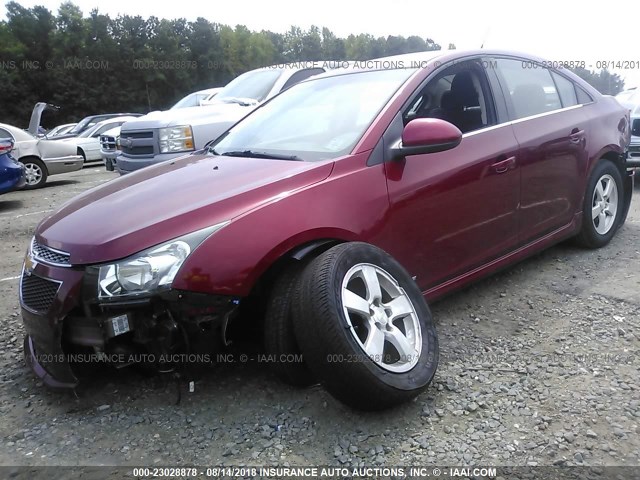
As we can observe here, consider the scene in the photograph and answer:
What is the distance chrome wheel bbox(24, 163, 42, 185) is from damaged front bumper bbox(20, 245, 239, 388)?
9443mm

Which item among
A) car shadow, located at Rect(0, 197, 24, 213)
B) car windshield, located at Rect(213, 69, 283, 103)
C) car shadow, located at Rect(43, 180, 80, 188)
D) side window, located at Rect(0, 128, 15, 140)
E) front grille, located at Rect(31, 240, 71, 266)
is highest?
car windshield, located at Rect(213, 69, 283, 103)

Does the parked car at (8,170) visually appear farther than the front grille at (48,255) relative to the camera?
Yes

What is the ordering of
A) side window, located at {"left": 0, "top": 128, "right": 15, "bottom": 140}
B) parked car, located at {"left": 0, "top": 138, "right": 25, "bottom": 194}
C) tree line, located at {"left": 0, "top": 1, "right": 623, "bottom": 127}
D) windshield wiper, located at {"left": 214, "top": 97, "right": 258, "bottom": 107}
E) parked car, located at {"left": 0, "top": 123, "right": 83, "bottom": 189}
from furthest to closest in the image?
1. tree line, located at {"left": 0, "top": 1, "right": 623, "bottom": 127}
2. parked car, located at {"left": 0, "top": 123, "right": 83, "bottom": 189}
3. side window, located at {"left": 0, "top": 128, "right": 15, "bottom": 140}
4. parked car, located at {"left": 0, "top": 138, "right": 25, "bottom": 194}
5. windshield wiper, located at {"left": 214, "top": 97, "right": 258, "bottom": 107}

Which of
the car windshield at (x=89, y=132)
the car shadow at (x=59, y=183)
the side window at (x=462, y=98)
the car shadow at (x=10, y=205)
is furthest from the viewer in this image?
the car windshield at (x=89, y=132)

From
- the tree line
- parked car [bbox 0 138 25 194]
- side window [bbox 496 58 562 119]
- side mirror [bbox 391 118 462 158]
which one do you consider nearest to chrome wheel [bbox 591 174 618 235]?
side window [bbox 496 58 562 119]

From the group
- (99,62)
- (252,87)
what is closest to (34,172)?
(252,87)

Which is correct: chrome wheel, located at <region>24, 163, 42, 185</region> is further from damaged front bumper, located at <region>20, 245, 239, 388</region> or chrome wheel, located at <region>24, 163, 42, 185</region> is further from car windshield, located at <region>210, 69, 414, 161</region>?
damaged front bumper, located at <region>20, 245, 239, 388</region>

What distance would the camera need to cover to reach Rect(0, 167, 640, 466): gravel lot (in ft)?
7.29

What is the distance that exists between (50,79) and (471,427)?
4940 centimetres

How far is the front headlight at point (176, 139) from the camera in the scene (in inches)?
247

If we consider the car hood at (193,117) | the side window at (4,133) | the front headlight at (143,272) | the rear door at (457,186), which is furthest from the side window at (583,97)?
the side window at (4,133)

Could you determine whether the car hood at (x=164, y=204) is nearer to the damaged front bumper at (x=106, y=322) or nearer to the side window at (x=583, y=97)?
the damaged front bumper at (x=106, y=322)

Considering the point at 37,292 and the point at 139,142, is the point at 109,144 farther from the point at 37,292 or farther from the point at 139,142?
the point at 37,292

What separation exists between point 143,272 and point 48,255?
23.2 inches
